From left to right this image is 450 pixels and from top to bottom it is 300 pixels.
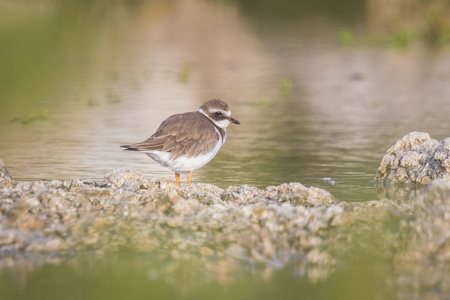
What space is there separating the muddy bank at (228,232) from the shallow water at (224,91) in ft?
1.84

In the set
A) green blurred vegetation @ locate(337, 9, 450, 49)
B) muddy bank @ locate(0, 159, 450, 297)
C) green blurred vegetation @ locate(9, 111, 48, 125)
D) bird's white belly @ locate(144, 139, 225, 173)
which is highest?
green blurred vegetation @ locate(337, 9, 450, 49)

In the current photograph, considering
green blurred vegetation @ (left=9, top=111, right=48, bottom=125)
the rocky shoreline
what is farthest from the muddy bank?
green blurred vegetation @ (left=9, top=111, right=48, bottom=125)

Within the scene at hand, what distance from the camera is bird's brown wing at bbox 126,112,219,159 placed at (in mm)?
8922

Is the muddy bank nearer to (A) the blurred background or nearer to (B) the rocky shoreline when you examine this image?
(B) the rocky shoreline

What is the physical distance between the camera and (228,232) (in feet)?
22.8

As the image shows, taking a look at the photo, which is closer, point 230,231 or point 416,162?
point 230,231

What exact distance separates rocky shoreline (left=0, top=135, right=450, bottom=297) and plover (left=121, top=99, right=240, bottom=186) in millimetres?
1370

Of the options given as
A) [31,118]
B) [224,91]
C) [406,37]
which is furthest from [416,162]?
[406,37]

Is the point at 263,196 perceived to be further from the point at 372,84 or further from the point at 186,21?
the point at 186,21

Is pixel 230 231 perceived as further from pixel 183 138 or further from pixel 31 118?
pixel 31 118

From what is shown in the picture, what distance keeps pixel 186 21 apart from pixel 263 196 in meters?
26.4

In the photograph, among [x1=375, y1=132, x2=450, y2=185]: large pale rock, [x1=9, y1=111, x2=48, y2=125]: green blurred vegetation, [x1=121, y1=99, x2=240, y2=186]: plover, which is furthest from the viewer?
[x1=9, y1=111, x2=48, y2=125]: green blurred vegetation

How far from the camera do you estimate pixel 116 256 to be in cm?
662

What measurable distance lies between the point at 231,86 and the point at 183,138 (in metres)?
9.99
